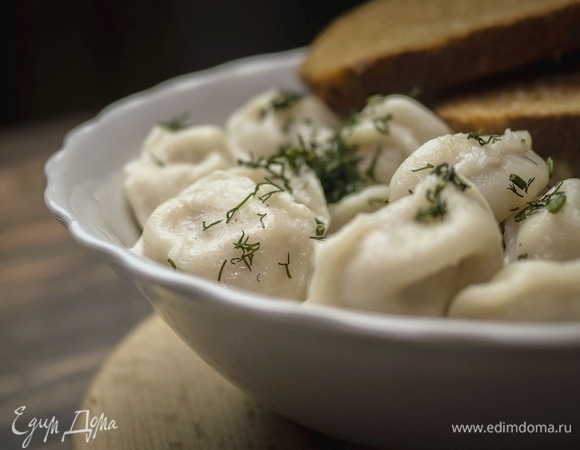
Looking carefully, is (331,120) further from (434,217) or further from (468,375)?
(468,375)

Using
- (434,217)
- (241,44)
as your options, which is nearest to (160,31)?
(241,44)

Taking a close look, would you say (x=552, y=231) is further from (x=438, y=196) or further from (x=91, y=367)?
(x=91, y=367)

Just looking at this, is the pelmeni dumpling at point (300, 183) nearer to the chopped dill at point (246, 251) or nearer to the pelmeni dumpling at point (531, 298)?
the chopped dill at point (246, 251)

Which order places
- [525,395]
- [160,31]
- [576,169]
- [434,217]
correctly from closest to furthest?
[525,395] → [434,217] → [576,169] → [160,31]

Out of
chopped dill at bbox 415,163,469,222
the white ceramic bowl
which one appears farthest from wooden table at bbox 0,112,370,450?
chopped dill at bbox 415,163,469,222

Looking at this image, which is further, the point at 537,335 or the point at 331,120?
the point at 331,120

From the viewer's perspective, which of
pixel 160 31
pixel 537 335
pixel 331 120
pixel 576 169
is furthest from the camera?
pixel 160 31

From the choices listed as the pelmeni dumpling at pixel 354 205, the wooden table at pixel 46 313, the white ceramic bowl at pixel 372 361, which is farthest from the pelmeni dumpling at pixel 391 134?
the wooden table at pixel 46 313

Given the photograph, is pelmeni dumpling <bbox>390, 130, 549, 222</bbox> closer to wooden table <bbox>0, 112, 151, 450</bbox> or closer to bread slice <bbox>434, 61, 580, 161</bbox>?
bread slice <bbox>434, 61, 580, 161</bbox>
